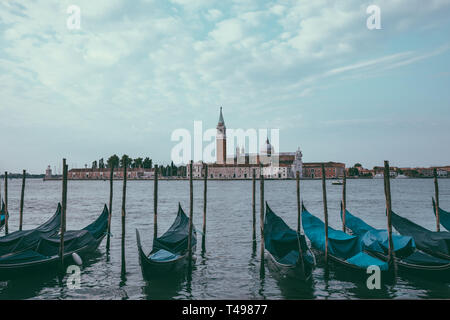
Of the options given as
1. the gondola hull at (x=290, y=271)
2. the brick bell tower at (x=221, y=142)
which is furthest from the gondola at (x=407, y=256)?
the brick bell tower at (x=221, y=142)

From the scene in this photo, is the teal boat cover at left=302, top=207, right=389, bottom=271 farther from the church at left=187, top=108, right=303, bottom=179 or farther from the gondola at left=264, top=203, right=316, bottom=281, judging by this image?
the church at left=187, top=108, right=303, bottom=179

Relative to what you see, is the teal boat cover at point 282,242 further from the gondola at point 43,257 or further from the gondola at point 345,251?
the gondola at point 43,257

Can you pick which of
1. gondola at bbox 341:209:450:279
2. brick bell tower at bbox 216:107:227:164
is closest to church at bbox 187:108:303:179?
brick bell tower at bbox 216:107:227:164

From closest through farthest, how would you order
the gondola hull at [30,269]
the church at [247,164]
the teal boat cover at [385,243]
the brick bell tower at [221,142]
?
the gondola hull at [30,269] < the teal boat cover at [385,243] < the brick bell tower at [221,142] < the church at [247,164]

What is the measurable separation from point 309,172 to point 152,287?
117 meters

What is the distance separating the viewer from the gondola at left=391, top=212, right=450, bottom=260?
9.65 meters

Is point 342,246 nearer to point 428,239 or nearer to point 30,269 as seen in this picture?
point 428,239

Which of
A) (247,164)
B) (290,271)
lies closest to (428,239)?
(290,271)

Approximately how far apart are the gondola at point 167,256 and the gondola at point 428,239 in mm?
5951

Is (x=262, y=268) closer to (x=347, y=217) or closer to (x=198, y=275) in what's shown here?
(x=198, y=275)

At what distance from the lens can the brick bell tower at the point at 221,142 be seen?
362 ft

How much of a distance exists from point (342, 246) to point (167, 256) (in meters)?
4.33
